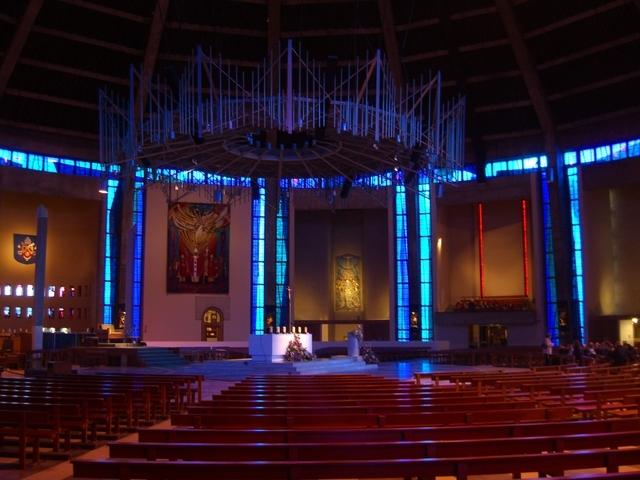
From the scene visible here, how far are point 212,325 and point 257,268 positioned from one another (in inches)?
131

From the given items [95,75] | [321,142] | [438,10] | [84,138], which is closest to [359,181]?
[321,142]

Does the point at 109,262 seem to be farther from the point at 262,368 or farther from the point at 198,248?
the point at 262,368

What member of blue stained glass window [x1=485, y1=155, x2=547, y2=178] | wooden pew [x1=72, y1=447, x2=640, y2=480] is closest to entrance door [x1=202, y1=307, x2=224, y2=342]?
blue stained glass window [x1=485, y1=155, x2=547, y2=178]

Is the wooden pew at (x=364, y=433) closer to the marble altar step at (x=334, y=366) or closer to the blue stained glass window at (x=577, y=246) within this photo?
the marble altar step at (x=334, y=366)

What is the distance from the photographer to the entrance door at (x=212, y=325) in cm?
3136

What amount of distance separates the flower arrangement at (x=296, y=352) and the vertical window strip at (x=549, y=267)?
1436 centimetres

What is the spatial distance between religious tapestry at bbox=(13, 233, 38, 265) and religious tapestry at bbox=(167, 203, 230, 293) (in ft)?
19.8

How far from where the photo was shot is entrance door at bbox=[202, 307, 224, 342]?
31.4 metres

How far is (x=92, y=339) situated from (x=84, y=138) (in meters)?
11.1

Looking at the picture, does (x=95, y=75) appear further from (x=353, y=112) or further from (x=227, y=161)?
(x=353, y=112)

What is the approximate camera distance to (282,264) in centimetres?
3231

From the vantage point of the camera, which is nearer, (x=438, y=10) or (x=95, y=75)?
(x=438, y=10)

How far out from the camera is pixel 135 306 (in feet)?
102

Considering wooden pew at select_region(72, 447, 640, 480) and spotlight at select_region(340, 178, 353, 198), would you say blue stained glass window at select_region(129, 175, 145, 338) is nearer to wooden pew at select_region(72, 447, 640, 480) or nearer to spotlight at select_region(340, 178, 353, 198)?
spotlight at select_region(340, 178, 353, 198)
